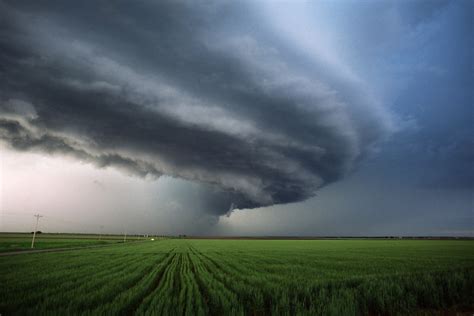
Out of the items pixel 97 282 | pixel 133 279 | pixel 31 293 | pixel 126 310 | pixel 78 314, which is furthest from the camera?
pixel 133 279

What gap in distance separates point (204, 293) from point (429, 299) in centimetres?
920

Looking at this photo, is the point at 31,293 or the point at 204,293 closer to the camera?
the point at 31,293

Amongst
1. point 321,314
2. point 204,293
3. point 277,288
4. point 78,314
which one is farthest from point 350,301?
point 78,314

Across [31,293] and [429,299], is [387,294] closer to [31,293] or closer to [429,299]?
[429,299]

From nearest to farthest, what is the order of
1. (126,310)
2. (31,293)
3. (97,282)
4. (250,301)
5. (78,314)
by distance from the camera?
(78,314)
(126,310)
(250,301)
(31,293)
(97,282)

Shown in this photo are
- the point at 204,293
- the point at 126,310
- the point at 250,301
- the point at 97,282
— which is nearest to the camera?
the point at 126,310

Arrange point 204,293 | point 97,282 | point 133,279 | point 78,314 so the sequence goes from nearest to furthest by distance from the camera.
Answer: point 78,314 → point 204,293 → point 97,282 → point 133,279

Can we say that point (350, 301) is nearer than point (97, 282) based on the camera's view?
Yes

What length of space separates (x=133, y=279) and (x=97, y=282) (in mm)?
2099

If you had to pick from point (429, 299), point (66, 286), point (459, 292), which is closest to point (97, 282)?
point (66, 286)

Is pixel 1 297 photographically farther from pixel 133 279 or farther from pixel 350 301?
pixel 350 301

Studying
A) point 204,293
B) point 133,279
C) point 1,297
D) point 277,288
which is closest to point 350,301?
point 277,288

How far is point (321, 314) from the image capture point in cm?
782

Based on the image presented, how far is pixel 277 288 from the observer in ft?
36.5
